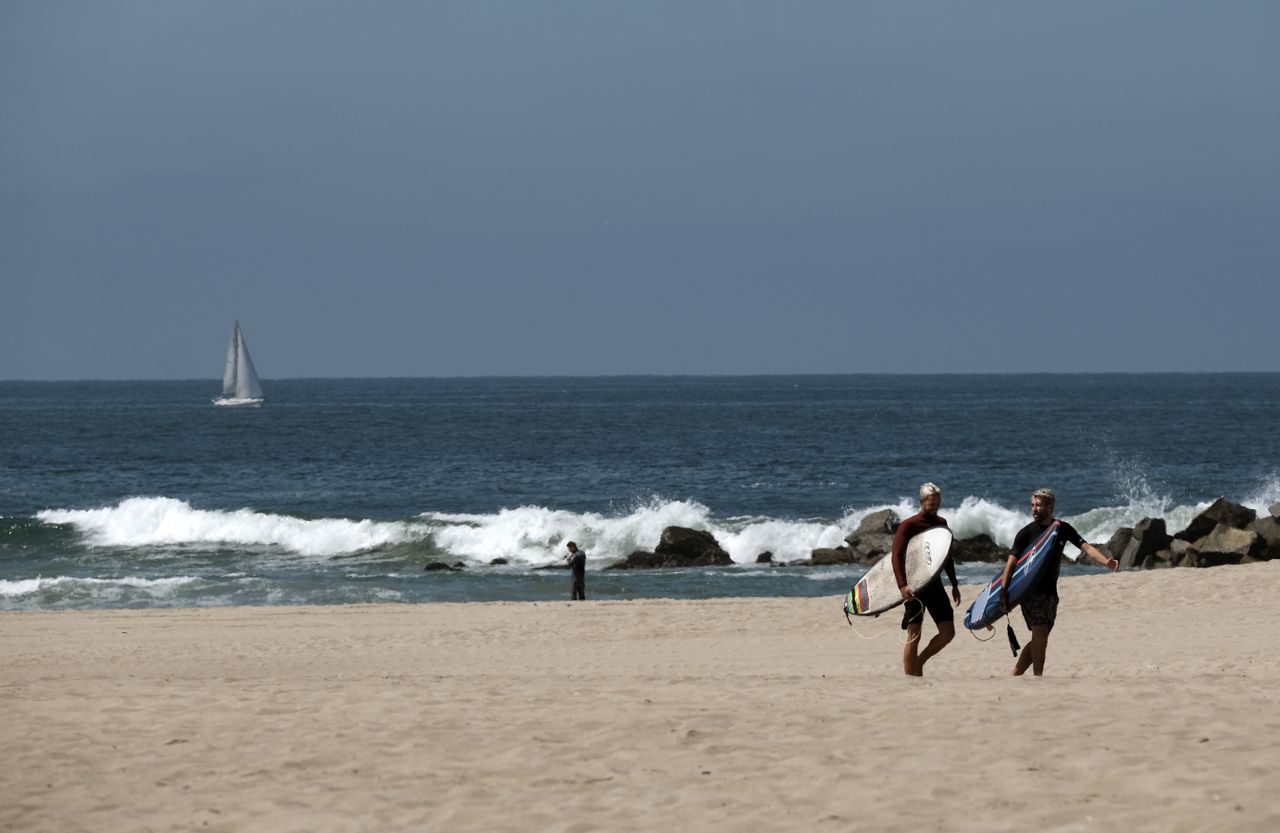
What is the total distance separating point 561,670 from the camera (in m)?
14.8

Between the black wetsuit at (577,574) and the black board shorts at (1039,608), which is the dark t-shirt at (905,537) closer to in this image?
the black board shorts at (1039,608)

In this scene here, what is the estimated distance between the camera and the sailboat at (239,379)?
411 feet

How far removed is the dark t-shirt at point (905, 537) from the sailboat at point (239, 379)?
121 meters

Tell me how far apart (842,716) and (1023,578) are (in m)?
2.08

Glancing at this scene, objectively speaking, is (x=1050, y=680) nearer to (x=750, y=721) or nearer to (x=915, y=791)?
(x=750, y=721)

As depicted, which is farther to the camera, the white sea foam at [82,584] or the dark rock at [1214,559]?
the dark rock at [1214,559]

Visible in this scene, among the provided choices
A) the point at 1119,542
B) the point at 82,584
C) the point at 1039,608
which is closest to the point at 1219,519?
the point at 1119,542

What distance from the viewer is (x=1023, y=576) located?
391 inches

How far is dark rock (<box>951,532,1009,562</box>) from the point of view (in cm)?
2894

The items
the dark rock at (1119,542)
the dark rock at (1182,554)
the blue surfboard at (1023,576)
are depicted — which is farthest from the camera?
the dark rock at (1119,542)

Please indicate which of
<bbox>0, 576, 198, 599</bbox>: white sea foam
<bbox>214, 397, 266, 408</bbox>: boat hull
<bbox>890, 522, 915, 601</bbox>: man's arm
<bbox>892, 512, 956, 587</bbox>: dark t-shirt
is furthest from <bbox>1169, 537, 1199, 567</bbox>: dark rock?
<bbox>214, 397, 266, 408</bbox>: boat hull

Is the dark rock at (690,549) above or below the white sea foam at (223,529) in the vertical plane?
above

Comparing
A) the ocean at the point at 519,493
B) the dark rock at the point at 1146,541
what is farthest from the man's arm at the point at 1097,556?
the dark rock at the point at 1146,541

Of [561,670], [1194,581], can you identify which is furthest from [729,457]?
[561,670]
